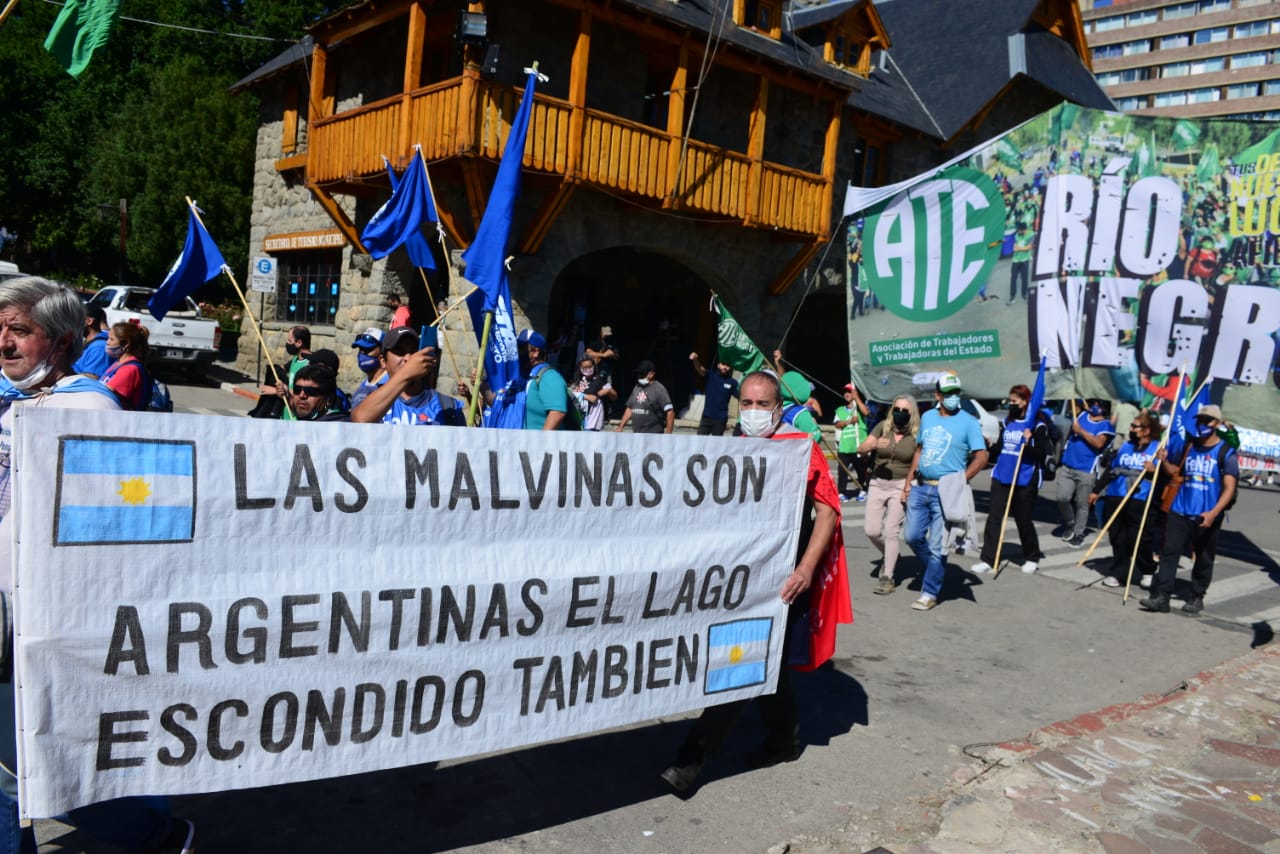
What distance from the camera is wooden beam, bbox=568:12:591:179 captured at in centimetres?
1516

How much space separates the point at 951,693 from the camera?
588 centimetres

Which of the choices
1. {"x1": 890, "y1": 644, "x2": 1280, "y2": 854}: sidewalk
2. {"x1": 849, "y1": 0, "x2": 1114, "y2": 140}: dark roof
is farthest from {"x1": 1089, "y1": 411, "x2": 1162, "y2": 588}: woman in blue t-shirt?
{"x1": 849, "y1": 0, "x2": 1114, "y2": 140}: dark roof

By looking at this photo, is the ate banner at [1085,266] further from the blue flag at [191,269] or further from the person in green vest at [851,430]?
the blue flag at [191,269]

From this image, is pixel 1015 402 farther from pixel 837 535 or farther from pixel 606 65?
pixel 606 65

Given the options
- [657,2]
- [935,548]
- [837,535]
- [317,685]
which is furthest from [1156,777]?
[657,2]

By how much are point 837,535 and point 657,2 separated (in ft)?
45.0

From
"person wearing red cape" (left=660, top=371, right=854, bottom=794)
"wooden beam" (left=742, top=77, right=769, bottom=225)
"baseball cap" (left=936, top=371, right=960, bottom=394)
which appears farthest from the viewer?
"wooden beam" (left=742, top=77, right=769, bottom=225)

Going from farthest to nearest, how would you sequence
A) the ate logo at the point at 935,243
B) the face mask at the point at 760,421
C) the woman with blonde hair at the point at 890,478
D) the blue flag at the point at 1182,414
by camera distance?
the ate logo at the point at 935,243
the blue flag at the point at 1182,414
the woman with blonde hair at the point at 890,478
the face mask at the point at 760,421

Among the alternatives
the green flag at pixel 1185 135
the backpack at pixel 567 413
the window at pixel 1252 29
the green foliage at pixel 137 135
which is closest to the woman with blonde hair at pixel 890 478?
the backpack at pixel 567 413

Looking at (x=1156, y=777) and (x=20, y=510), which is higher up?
(x=20, y=510)

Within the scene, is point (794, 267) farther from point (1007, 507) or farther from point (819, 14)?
point (1007, 507)

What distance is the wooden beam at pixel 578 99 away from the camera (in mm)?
15156

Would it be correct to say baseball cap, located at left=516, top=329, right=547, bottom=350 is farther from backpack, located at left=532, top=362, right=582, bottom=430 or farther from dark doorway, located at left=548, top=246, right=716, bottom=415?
dark doorway, located at left=548, top=246, right=716, bottom=415

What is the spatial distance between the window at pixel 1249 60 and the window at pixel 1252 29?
1.54 metres
